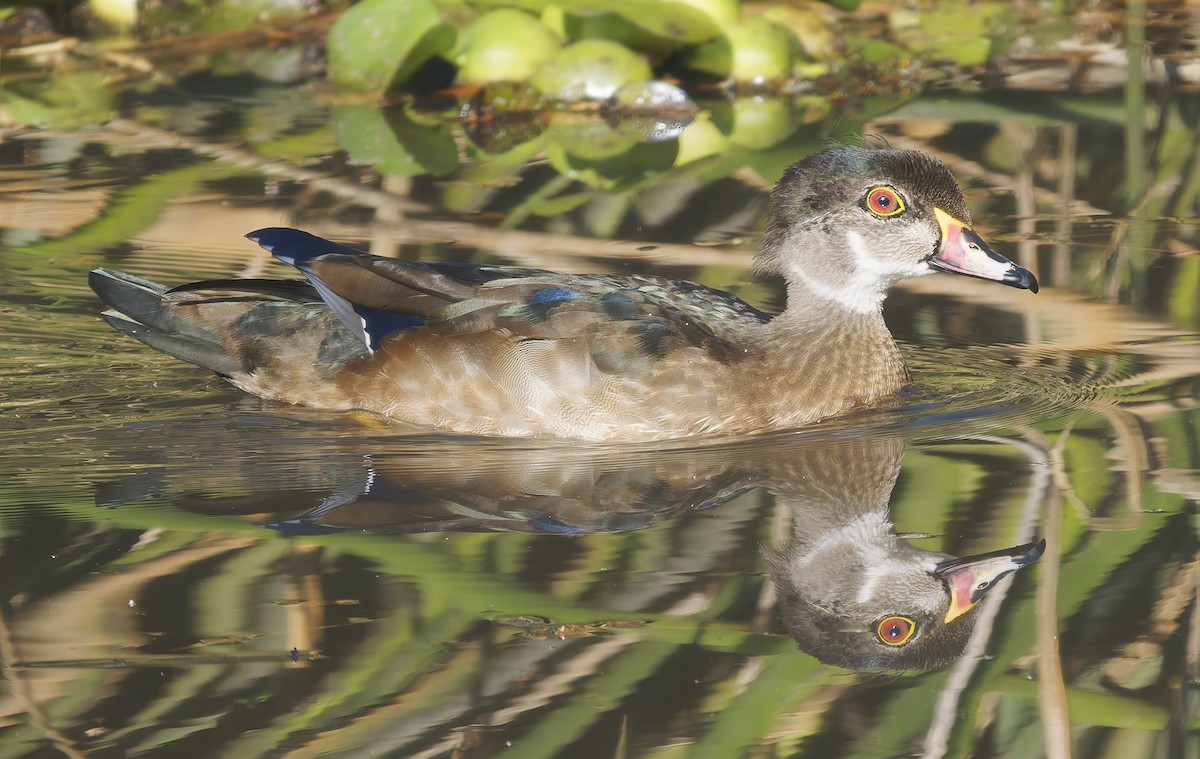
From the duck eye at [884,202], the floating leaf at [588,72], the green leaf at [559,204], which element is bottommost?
the green leaf at [559,204]

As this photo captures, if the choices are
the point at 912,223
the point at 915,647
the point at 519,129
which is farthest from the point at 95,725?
the point at 519,129

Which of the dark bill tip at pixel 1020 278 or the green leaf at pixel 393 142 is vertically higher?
the dark bill tip at pixel 1020 278

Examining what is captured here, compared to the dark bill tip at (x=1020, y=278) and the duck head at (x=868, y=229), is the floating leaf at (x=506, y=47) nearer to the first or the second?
the duck head at (x=868, y=229)

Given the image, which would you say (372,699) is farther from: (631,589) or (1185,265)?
(1185,265)

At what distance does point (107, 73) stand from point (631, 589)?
32.3ft

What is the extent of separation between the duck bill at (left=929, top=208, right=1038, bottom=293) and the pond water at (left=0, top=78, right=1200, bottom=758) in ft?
1.70

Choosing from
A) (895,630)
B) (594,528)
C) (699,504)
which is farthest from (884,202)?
(895,630)

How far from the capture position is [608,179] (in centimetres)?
1033

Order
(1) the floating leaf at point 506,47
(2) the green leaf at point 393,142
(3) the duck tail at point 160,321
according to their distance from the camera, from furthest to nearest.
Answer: (1) the floating leaf at point 506,47, (2) the green leaf at point 393,142, (3) the duck tail at point 160,321

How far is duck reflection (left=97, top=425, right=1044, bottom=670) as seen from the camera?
4812 mm

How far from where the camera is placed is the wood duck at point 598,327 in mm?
6496

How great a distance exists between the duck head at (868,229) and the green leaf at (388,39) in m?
5.57

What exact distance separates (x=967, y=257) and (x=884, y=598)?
7.41 feet

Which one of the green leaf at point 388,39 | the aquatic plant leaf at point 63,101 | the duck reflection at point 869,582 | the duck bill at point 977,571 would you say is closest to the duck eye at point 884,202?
the duck reflection at point 869,582
